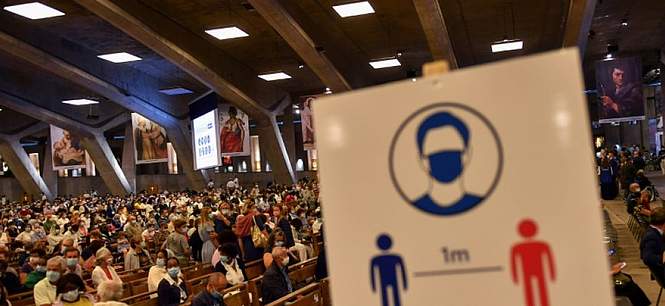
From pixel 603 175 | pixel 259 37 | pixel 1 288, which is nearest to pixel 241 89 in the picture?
pixel 259 37

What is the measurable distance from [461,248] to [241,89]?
2721 centimetres

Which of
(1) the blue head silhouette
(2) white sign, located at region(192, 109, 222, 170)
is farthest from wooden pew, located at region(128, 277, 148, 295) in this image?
(2) white sign, located at region(192, 109, 222, 170)

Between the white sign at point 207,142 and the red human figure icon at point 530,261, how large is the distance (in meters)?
19.2

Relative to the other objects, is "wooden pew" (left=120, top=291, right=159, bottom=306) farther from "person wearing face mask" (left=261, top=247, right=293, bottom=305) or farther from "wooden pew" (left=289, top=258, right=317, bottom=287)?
"wooden pew" (left=289, top=258, right=317, bottom=287)

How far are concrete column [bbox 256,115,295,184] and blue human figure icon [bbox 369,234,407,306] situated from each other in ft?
102

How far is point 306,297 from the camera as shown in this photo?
779 cm

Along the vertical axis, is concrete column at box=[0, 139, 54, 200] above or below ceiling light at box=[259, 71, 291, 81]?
below

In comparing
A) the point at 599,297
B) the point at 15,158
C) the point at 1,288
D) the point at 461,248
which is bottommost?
the point at 1,288

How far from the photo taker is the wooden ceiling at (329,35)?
815 inches

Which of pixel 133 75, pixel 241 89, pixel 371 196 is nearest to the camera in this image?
pixel 371 196

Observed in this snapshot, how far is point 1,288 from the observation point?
8.37 m

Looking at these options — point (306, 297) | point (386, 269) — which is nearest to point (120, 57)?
point (306, 297)

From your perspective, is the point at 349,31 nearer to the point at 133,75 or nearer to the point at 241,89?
the point at 241,89

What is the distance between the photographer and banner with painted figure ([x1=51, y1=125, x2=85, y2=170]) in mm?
35219
